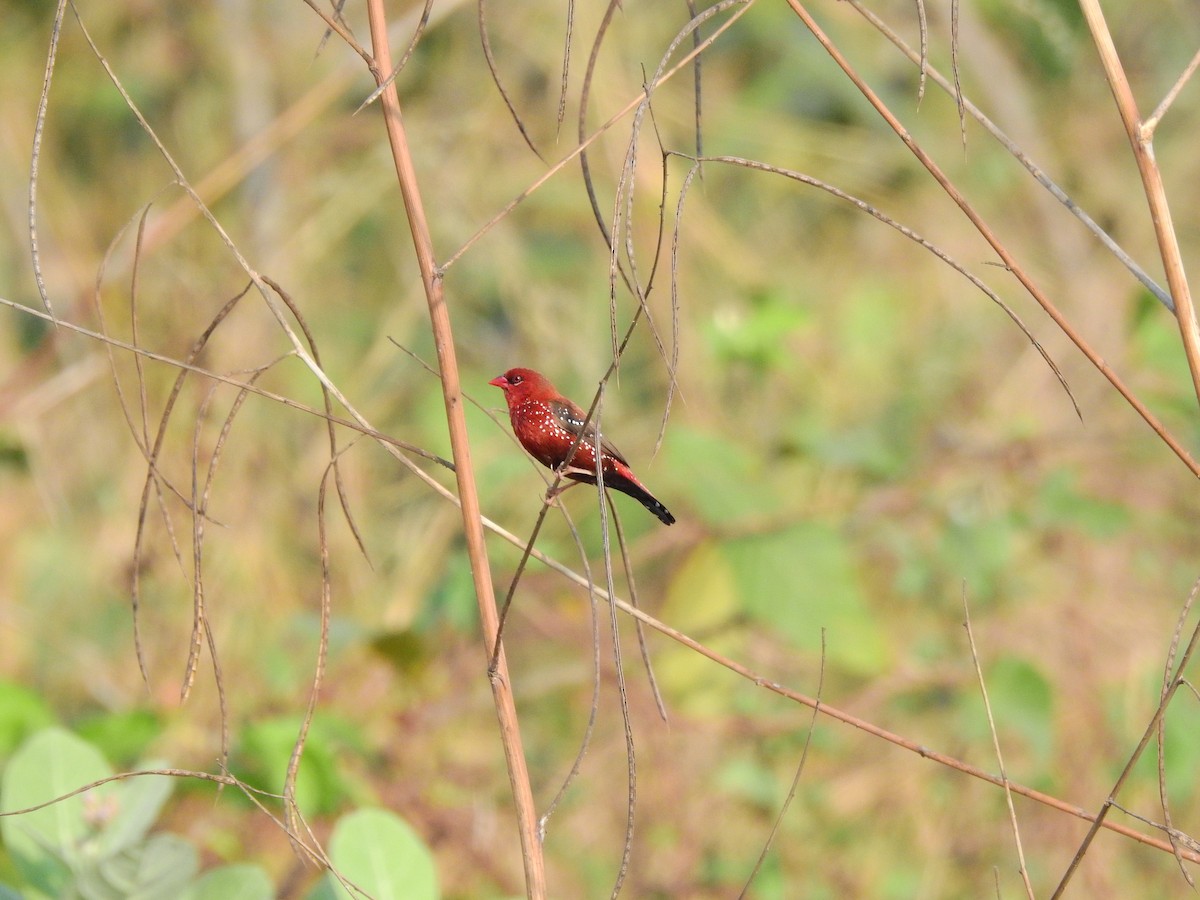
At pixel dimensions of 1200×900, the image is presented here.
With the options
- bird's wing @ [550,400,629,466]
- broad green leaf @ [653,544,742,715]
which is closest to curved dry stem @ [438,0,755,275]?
bird's wing @ [550,400,629,466]

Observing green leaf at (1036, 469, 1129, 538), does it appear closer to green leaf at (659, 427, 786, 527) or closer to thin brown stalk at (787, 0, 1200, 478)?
green leaf at (659, 427, 786, 527)

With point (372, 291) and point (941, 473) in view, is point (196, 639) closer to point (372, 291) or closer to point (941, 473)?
point (941, 473)

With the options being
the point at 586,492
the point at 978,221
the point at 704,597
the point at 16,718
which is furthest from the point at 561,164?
the point at 586,492

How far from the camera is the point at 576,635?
3.82m

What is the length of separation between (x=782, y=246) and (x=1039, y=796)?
200 inches

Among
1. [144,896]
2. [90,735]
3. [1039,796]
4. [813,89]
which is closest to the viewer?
[1039,796]

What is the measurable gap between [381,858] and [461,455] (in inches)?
36.4

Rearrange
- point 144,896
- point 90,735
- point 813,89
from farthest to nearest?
point 813,89, point 90,735, point 144,896

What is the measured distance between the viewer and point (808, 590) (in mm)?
3422

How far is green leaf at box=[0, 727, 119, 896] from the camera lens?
1.93 m

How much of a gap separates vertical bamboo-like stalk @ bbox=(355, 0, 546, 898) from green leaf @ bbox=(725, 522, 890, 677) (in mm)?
2067

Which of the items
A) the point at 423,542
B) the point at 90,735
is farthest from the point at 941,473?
the point at 90,735

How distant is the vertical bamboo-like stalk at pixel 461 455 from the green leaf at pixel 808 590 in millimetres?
2067

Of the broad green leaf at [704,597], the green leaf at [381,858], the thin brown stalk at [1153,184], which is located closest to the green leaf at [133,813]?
the green leaf at [381,858]
